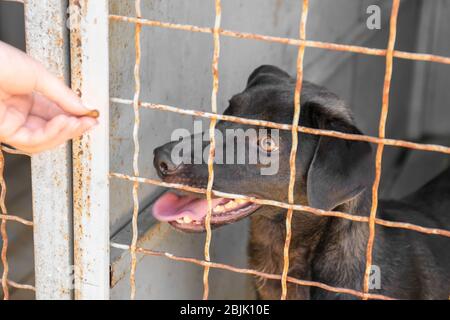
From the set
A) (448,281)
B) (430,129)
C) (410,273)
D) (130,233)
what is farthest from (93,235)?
(430,129)

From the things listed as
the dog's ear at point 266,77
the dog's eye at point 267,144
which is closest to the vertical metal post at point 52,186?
the dog's eye at point 267,144

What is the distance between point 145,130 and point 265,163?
0.44m

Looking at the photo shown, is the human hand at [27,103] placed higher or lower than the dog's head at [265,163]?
higher

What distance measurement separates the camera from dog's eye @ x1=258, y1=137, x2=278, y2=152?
2.42 metres

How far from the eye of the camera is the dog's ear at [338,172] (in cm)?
219

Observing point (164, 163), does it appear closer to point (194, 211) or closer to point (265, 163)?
point (194, 211)

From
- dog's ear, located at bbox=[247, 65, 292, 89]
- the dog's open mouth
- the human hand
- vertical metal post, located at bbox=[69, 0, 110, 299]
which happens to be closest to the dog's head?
the dog's open mouth

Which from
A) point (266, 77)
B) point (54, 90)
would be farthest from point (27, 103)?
point (266, 77)

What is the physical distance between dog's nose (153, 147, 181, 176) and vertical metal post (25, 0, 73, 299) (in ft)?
0.99

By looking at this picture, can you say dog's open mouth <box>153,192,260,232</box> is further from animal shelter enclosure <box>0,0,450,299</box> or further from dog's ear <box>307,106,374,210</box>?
dog's ear <box>307,106,374,210</box>

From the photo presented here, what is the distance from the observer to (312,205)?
217cm

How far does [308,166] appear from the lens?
7.92ft

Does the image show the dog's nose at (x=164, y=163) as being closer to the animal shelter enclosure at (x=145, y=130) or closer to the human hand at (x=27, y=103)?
the animal shelter enclosure at (x=145, y=130)
